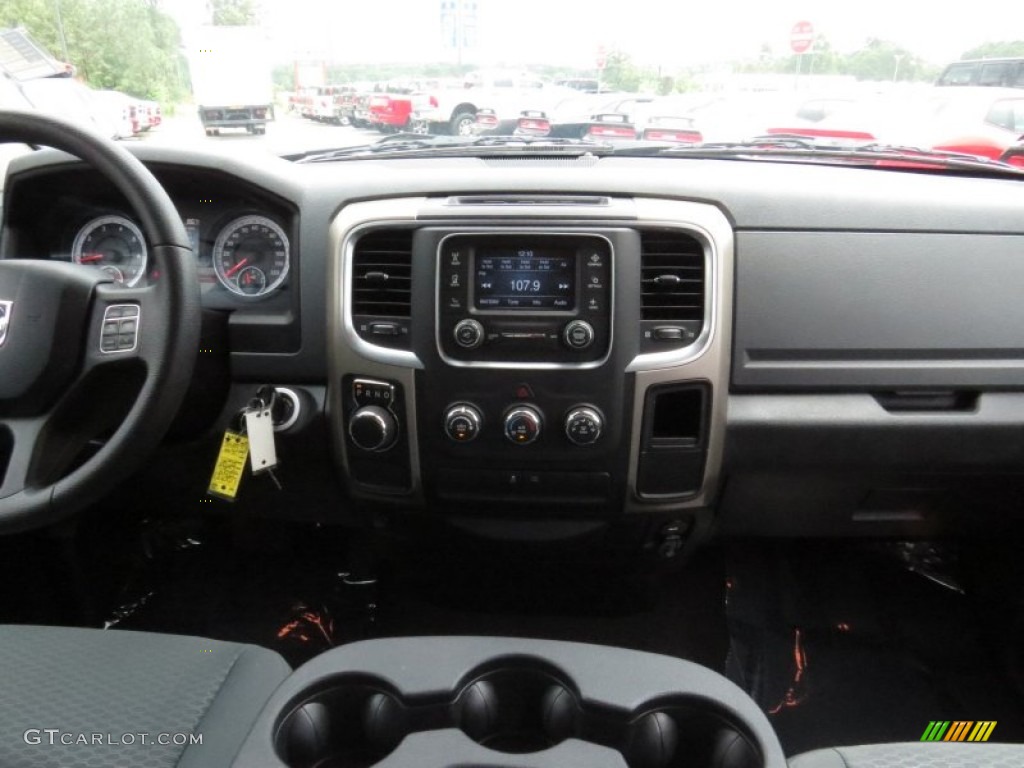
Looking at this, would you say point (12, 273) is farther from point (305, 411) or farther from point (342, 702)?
point (342, 702)

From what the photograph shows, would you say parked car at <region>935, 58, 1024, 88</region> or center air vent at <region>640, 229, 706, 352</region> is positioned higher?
parked car at <region>935, 58, 1024, 88</region>

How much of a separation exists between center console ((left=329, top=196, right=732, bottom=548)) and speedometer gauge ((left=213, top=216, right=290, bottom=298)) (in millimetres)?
233

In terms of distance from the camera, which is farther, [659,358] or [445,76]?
[445,76]

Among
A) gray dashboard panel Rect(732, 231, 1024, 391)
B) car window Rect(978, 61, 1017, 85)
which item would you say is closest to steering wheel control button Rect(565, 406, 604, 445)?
gray dashboard panel Rect(732, 231, 1024, 391)

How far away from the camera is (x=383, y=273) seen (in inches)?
74.9

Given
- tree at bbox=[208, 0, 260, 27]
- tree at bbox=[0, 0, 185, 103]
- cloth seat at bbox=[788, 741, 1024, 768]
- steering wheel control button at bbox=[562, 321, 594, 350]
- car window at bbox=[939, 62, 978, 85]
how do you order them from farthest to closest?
car window at bbox=[939, 62, 978, 85], tree at bbox=[208, 0, 260, 27], tree at bbox=[0, 0, 185, 103], steering wheel control button at bbox=[562, 321, 594, 350], cloth seat at bbox=[788, 741, 1024, 768]

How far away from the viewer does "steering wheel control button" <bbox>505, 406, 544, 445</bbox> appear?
1886mm

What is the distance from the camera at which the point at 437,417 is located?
193 cm

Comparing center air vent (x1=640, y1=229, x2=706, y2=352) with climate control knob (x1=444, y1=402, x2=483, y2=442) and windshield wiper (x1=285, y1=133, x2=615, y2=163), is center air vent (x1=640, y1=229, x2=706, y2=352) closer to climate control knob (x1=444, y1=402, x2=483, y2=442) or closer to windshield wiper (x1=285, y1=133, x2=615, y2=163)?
climate control knob (x1=444, y1=402, x2=483, y2=442)

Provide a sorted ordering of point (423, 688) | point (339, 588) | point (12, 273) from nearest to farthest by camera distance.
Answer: point (423, 688)
point (12, 273)
point (339, 588)

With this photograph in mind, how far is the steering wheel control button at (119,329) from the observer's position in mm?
1620

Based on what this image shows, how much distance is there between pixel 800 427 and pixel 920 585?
100cm

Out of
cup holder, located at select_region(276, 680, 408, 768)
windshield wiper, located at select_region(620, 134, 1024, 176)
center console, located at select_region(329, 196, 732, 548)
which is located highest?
windshield wiper, located at select_region(620, 134, 1024, 176)

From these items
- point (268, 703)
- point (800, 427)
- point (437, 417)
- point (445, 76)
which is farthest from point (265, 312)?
point (800, 427)
